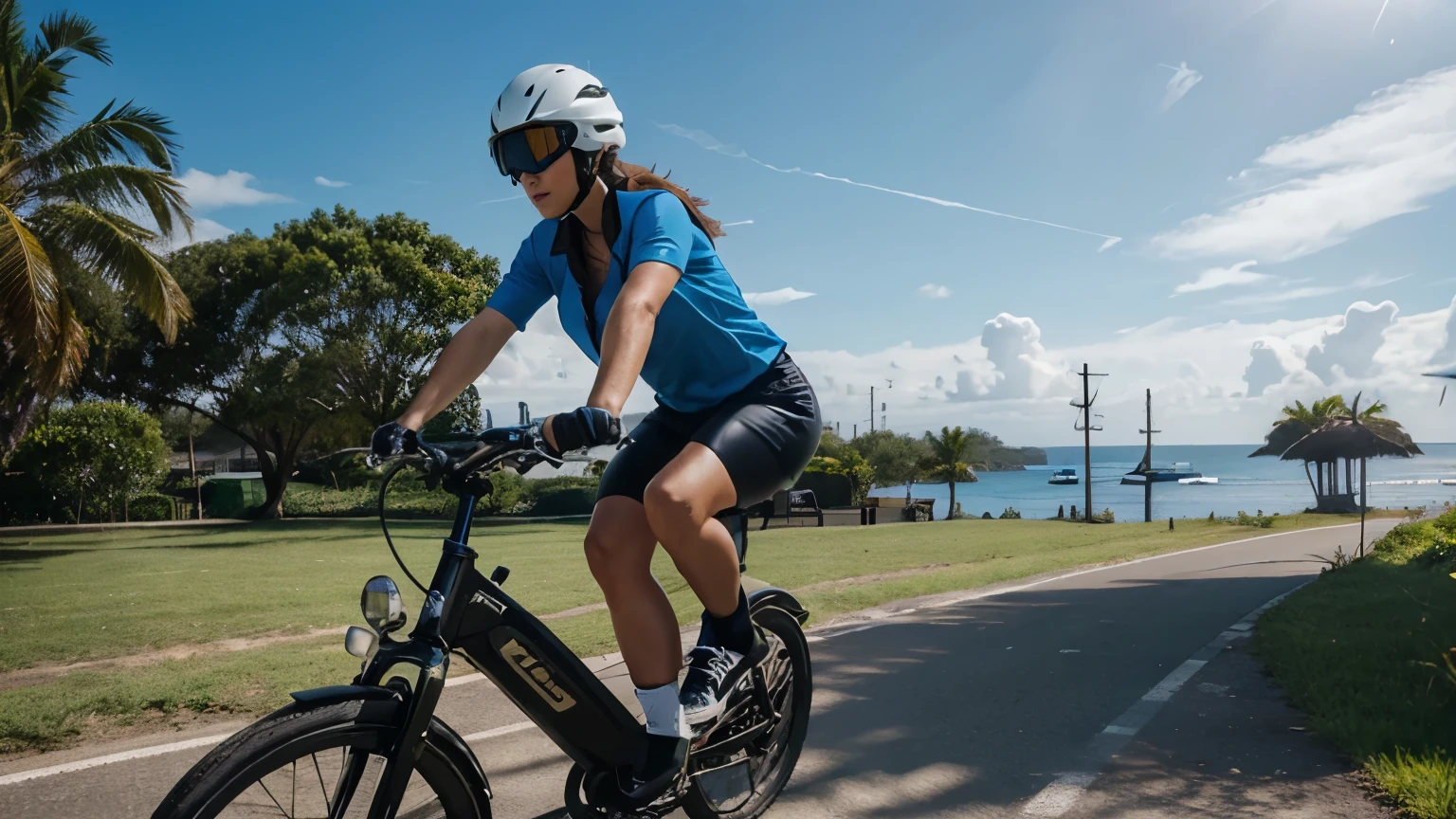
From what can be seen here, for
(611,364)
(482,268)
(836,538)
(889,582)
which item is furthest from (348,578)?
(482,268)

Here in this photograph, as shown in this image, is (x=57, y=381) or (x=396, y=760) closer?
(x=396, y=760)

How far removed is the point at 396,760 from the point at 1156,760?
10.5 ft

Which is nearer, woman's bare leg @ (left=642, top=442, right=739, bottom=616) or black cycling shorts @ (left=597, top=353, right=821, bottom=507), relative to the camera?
woman's bare leg @ (left=642, top=442, right=739, bottom=616)

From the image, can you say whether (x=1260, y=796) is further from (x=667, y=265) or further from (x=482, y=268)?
(x=482, y=268)

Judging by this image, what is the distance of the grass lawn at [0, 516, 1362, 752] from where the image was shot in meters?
5.28

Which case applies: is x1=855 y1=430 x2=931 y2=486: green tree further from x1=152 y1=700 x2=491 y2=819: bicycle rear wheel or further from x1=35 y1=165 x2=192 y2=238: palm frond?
x1=152 y1=700 x2=491 y2=819: bicycle rear wheel

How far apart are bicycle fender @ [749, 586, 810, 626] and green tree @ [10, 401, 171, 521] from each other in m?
28.8

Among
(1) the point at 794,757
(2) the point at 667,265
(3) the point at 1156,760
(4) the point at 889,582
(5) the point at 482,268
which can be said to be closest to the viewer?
(2) the point at 667,265

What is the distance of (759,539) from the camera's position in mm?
20766

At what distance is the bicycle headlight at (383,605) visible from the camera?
207 cm

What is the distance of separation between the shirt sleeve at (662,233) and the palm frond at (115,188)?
1702 centimetres

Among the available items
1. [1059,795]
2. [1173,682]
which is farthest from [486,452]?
[1173,682]

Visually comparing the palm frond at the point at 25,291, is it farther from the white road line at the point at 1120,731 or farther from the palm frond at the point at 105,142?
the white road line at the point at 1120,731

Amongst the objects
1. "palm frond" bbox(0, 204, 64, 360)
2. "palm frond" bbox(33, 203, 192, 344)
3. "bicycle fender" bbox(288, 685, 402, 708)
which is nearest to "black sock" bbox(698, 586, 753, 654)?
"bicycle fender" bbox(288, 685, 402, 708)
